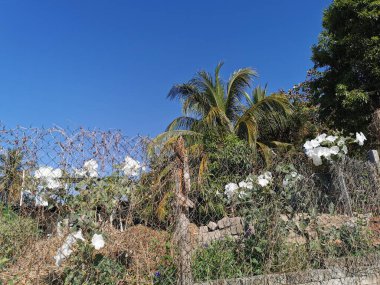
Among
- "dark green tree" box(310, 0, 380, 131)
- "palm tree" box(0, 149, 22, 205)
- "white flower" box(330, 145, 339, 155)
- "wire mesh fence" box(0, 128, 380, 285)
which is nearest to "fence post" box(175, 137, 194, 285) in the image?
"wire mesh fence" box(0, 128, 380, 285)

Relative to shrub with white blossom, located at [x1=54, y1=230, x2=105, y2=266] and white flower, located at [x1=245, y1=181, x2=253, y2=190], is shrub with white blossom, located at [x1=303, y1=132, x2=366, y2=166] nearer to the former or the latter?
white flower, located at [x1=245, y1=181, x2=253, y2=190]

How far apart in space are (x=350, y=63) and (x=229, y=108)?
463 centimetres

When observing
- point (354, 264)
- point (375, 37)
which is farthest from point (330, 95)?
point (354, 264)

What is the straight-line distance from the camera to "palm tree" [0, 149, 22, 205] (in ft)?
11.6

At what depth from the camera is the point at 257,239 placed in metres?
3.81

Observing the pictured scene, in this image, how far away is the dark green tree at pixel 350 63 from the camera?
10.1m

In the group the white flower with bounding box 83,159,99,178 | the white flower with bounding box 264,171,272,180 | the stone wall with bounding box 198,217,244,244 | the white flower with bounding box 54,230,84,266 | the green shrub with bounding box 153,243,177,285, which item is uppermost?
the white flower with bounding box 83,159,99,178

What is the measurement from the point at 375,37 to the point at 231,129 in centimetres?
481

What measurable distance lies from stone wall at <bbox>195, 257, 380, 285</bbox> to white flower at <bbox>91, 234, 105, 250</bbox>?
3.21 ft

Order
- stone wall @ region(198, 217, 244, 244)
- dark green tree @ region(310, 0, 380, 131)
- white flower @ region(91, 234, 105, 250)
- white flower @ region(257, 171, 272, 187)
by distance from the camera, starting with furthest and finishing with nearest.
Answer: dark green tree @ region(310, 0, 380, 131) < white flower @ region(257, 171, 272, 187) < stone wall @ region(198, 217, 244, 244) < white flower @ region(91, 234, 105, 250)

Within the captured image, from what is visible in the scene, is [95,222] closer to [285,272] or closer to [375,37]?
[285,272]

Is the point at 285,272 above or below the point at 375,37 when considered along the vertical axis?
below

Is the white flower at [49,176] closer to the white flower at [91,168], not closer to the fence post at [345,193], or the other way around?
the white flower at [91,168]

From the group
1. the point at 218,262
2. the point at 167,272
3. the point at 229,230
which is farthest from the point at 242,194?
the point at 167,272
